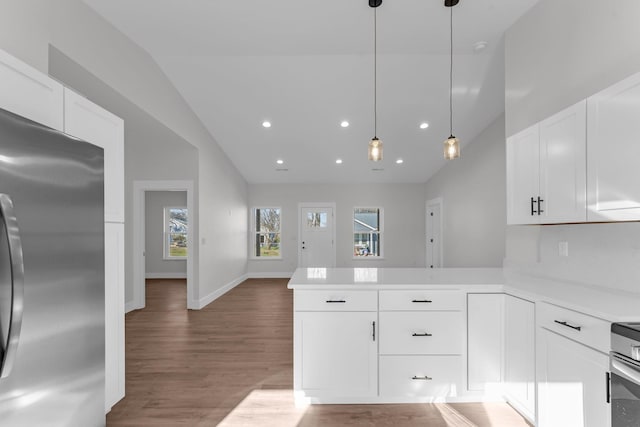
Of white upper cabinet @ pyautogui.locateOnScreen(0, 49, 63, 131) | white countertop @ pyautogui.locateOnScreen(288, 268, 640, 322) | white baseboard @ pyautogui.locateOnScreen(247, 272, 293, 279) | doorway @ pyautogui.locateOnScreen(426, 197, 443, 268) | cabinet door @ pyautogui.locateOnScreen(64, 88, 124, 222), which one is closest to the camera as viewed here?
white upper cabinet @ pyautogui.locateOnScreen(0, 49, 63, 131)

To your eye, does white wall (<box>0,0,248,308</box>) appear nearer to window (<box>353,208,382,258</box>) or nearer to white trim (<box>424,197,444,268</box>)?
window (<box>353,208,382,258</box>)

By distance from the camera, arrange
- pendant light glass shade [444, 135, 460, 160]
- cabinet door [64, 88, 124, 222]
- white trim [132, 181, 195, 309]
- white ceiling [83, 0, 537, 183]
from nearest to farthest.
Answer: cabinet door [64, 88, 124, 222] < pendant light glass shade [444, 135, 460, 160] < white ceiling [83, 0, 537, 183] < white trim [132, 181, 195, 309]

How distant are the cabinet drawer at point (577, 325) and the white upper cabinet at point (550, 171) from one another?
1.94ft

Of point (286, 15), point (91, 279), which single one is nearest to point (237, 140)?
point (286, 15)

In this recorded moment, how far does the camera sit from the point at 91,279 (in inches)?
64.5

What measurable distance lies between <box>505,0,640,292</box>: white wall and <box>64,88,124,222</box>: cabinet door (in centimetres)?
330

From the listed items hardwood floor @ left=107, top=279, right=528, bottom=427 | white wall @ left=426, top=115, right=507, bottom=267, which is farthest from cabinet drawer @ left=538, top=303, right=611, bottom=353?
white wall @ left=426, top=115, right=507, bottom=267

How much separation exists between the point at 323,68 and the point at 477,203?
3.35 meters

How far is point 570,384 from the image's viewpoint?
5.25ft

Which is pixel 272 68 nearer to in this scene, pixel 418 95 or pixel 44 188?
pixel 418 95

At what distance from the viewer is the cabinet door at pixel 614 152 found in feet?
4.97

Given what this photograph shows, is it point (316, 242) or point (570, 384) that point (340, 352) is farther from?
point (316, 242)

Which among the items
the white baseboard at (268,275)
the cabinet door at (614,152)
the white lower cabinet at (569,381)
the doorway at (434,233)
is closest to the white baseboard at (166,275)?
the white baseboard at (268,275)

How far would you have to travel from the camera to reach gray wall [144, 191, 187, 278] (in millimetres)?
7941
